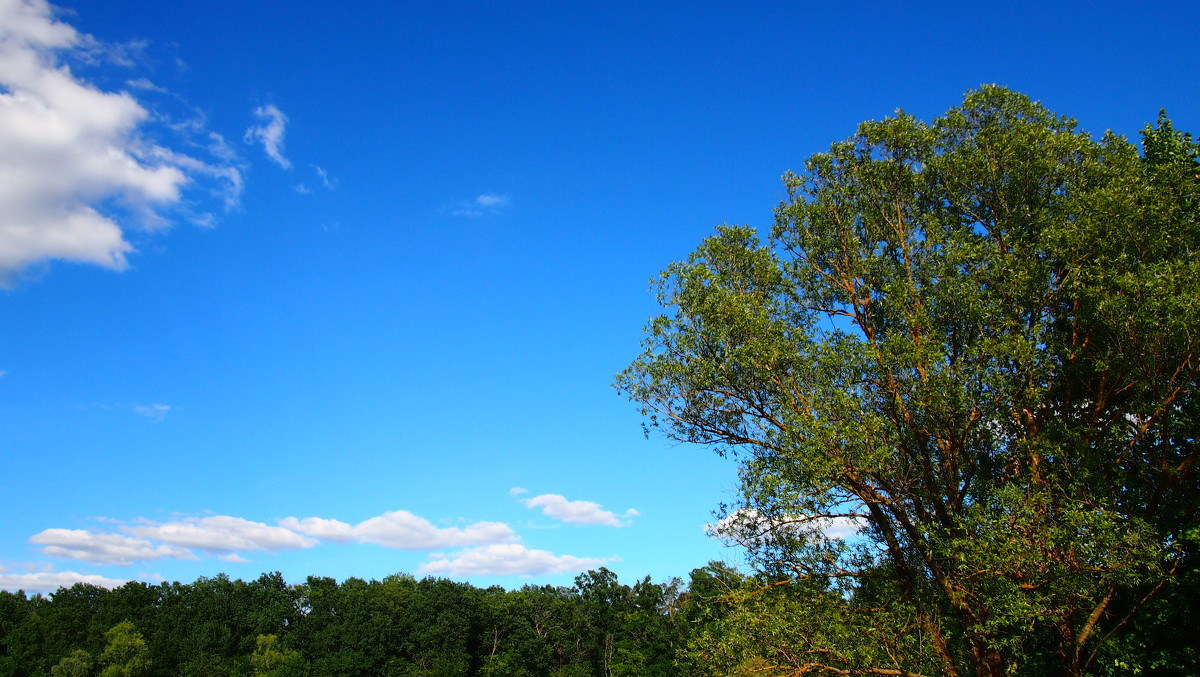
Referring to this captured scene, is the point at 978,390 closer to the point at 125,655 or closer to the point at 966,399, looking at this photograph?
the point at 966,399

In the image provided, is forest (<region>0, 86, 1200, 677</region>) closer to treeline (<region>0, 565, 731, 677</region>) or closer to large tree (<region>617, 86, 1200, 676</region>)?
large tree (<region>617, 86, 1200, 676</region>)

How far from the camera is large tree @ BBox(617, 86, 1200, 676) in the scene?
1623 centimetres

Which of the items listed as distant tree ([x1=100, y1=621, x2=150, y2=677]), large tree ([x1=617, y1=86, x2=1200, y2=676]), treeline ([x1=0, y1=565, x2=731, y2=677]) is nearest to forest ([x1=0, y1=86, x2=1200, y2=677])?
large tree ([x1=617, y1=86, x2=1200, y2=676])

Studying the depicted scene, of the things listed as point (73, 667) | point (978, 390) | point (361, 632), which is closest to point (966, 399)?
point (978, 390)

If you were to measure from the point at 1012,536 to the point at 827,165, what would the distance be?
13.2 meters

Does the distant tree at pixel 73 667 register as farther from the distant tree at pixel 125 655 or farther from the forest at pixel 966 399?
the forest at pixel 966 399

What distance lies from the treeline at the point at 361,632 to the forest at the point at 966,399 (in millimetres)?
63102

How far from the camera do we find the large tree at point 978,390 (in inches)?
639

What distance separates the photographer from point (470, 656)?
306 ft

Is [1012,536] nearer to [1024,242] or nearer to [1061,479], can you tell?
[1061,479]

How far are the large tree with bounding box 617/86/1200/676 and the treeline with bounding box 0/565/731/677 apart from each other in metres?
63.4

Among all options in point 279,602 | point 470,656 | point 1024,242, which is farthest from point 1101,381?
point 279,602

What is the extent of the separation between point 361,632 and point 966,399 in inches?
3565

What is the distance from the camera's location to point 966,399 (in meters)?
17.8
